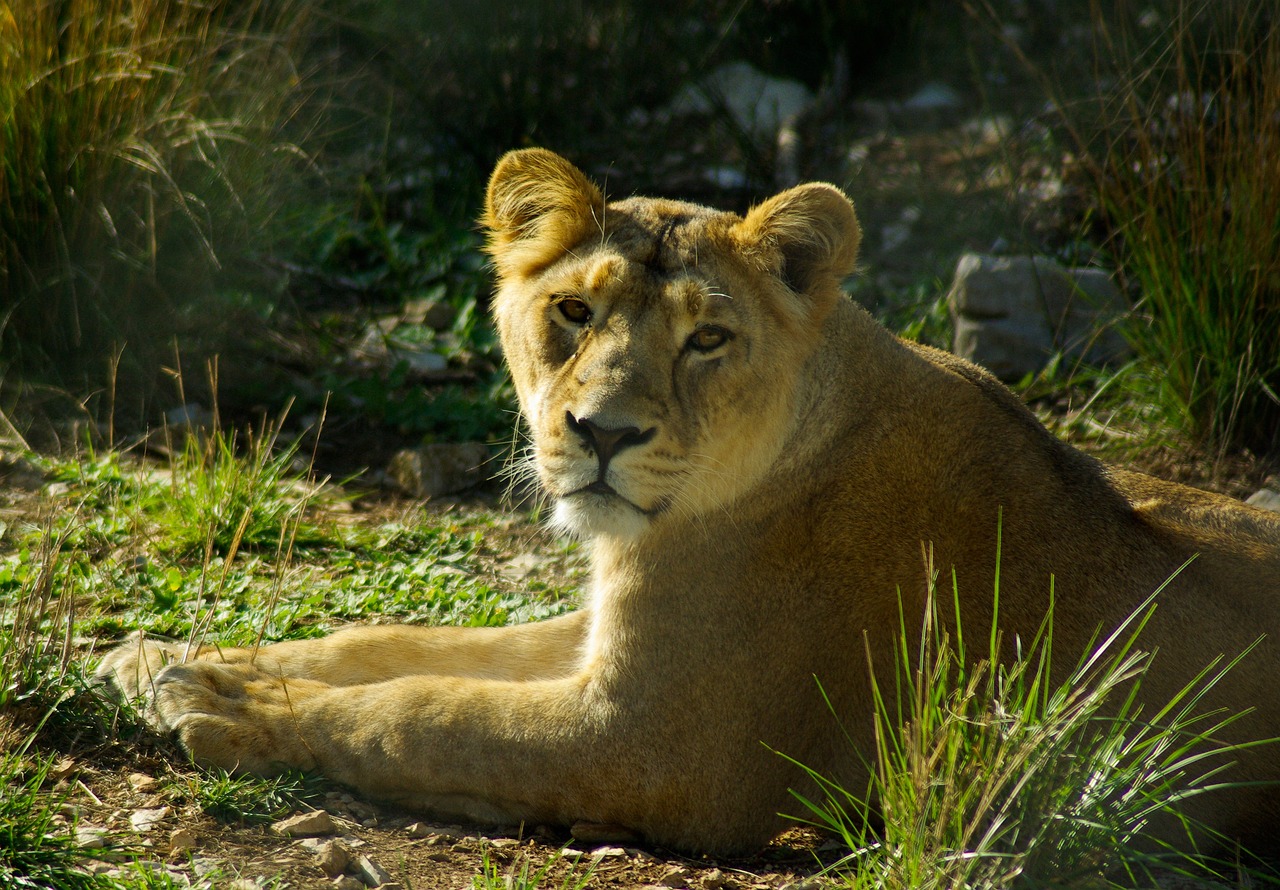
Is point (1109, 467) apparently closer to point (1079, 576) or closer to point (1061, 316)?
point (1079, 576)

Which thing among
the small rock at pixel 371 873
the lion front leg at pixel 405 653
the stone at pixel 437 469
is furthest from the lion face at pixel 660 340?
the stone at pixel 437 469

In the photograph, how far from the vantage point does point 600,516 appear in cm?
372

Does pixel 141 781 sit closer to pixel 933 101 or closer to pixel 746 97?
pixel 746 97

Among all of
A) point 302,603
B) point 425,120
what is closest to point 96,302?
point 302,603

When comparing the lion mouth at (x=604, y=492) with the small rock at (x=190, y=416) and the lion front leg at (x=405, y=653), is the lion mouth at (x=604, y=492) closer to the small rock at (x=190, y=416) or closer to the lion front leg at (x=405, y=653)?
the lion front leg at (x=405, y=653)

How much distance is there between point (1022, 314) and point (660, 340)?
3.82 meters

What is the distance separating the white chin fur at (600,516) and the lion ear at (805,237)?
0.90 metres

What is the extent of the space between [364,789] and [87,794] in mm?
726

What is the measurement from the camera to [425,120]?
29.8ft

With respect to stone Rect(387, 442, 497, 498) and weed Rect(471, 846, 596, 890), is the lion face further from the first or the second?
stone Rect(387, 442, 497, 498)

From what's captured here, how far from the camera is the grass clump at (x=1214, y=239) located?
5.74 metres

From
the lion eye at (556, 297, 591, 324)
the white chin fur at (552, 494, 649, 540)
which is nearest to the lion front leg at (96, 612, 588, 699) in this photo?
the white chin fur at (552, 494, 649, 540)

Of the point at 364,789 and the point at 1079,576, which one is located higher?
the point at 1079,576

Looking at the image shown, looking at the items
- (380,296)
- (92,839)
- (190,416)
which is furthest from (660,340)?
(380,296)
